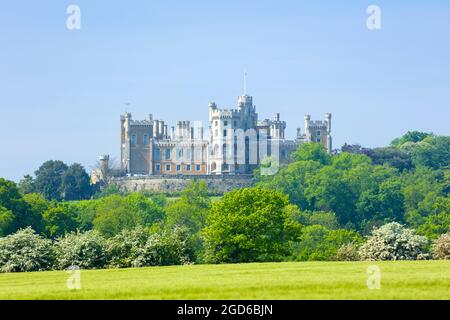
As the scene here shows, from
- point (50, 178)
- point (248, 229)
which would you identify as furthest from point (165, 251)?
point (50, 178)

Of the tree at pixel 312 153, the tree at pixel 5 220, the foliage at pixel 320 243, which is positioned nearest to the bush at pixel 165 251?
the foliage at pixel 320 243

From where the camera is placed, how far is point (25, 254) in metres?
55.2

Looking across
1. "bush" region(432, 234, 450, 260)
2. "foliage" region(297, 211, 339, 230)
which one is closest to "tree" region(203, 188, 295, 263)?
"bush" region(432, 234, 450, 260)

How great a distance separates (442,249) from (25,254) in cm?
1808

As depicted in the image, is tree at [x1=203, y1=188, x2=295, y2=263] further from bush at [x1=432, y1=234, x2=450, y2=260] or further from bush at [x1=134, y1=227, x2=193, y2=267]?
bush at [x1=432, y1=234, x2=450, y2=260]

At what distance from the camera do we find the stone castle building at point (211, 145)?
16775 centimetres

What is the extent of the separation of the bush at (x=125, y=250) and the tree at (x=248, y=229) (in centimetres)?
742

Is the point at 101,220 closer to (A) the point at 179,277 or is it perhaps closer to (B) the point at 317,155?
(B) the point at 317,155

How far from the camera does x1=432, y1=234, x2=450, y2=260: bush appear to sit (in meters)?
57.6

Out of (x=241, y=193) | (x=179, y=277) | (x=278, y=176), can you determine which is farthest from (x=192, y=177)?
(x=179, y=277)

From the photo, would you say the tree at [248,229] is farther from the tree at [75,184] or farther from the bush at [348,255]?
the tree at [75,184]
